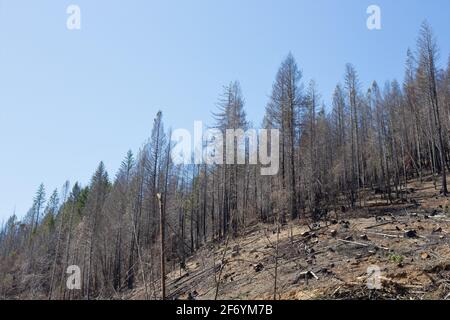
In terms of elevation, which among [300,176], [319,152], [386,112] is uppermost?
[386,112]

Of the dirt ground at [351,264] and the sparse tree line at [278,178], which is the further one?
the sparse tree line at [278,178]

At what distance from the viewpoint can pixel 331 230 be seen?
17.5 m

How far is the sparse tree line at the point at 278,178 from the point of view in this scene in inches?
1080

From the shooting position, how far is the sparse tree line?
90.0 ft

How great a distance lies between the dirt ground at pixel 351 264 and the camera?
29.5 ft

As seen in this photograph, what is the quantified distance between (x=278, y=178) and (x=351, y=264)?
15.9 metres

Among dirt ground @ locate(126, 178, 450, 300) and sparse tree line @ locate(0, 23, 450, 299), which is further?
sparse tree line @ locate(0, 23, 450, 299)

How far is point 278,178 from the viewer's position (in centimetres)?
2766

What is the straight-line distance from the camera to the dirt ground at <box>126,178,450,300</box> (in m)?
8.98

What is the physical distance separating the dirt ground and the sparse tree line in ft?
13.7

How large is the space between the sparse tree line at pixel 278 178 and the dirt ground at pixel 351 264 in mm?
4172
